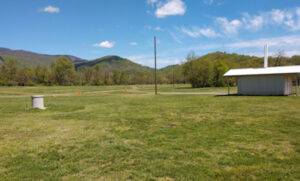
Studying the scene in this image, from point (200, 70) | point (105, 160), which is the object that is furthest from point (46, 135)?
point (200, 70)

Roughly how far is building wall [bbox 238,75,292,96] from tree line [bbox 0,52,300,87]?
3476 centimetres

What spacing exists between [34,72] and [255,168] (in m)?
118

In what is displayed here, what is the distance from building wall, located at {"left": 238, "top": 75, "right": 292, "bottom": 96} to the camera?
803 inches

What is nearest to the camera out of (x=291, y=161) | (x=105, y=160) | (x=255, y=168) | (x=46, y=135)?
(x=255, y=168)

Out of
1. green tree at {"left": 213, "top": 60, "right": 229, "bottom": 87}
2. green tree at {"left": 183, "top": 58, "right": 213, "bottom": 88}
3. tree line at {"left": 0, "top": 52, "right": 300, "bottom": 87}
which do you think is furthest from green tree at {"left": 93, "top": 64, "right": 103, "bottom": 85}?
green tree at {"left": 213, "top": 60, "right": 229, "bottom": 87}

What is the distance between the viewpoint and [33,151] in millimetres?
5012

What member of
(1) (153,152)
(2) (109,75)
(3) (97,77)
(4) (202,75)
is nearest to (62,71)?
(3) (97,77)

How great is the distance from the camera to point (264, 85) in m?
21.3

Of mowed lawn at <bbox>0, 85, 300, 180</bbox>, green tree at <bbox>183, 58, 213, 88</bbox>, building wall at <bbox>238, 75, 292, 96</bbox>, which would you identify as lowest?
mowed lawn at <bbox>0, 85, 300, 180</bbox>

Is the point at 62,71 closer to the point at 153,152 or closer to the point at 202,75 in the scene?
the point at 202,75

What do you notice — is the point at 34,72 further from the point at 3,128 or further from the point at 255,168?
the point at 255,168

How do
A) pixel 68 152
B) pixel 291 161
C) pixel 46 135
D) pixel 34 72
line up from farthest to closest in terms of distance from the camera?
pixel 34 72 → pixel 46 135 → pixel 68 152 → pixel 291 161

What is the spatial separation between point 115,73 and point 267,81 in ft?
346

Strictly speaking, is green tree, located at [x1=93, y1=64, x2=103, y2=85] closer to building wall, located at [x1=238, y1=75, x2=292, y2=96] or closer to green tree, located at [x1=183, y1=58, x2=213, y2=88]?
green tree, located at [x1=183, y1=58, x2=213, y2=88]
